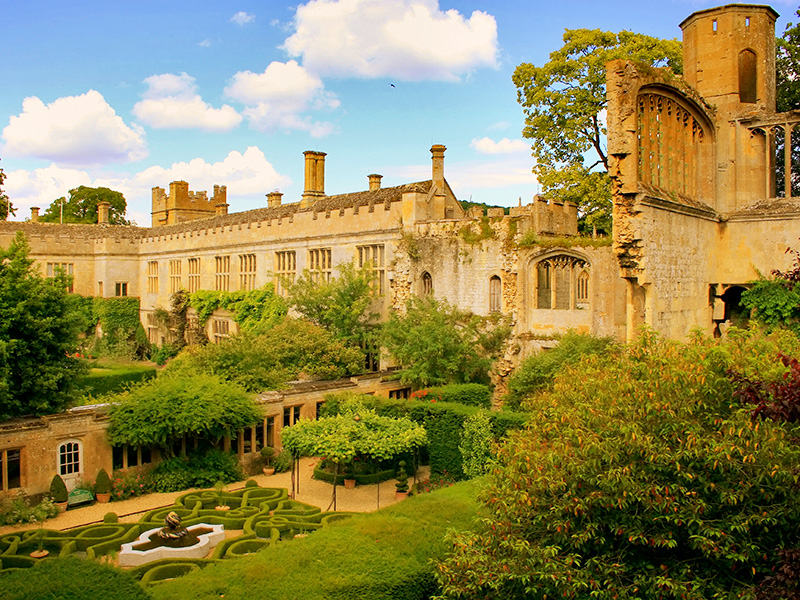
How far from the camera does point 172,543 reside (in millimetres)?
14180

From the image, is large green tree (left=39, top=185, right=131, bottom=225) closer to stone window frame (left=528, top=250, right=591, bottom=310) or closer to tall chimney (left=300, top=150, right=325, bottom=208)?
tall chimney (left=300, top=150, right=325, bottom=208)

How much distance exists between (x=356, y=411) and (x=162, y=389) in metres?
5.34

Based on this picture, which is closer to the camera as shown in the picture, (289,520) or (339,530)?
(339,530)

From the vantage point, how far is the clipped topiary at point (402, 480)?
18594mm

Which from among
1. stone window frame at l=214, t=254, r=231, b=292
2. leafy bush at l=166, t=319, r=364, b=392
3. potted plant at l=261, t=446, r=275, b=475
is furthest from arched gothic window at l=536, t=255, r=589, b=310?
stone window frame at l=214, t=254, r=231, b=292

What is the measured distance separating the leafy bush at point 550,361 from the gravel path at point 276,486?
377 cm

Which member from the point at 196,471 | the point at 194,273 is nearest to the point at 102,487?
the point at 196,471

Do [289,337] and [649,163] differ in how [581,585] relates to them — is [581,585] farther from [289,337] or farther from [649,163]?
[289,337]

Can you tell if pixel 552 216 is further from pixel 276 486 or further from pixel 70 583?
pixel 70 583

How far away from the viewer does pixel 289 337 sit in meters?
24.6

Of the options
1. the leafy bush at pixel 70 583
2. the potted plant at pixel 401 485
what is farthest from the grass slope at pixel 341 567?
the potted plant at pixel 401 485

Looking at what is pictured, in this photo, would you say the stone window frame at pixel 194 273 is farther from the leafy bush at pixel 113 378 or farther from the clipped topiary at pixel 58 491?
the clipped topiary at pixel 58 491

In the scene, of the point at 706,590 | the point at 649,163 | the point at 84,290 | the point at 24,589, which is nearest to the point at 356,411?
the point at 649,163

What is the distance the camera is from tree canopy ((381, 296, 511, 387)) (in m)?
22.8
